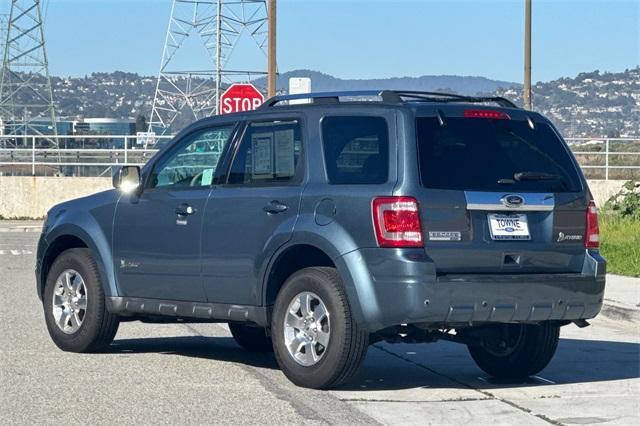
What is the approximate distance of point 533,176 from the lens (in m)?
9.56

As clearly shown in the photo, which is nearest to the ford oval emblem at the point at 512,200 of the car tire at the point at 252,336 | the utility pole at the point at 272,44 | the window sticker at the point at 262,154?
the window sticker at the point at 262,154

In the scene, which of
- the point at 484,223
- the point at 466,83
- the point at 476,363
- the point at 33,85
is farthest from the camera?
the point at 466,83

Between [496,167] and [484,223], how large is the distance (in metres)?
0.48

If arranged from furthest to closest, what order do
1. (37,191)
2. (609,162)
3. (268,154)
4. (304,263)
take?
1. (609,162)
2. (37,191)
3. (268,154)
4. (304,263)

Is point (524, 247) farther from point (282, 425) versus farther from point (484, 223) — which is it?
point (282, 425)

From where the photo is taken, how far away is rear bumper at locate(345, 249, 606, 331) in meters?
8.90

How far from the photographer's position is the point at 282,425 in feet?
26.7

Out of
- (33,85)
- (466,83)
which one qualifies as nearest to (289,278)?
(33,85)

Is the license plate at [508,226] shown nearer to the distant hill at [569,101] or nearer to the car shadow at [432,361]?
the car shadow at [432,361]

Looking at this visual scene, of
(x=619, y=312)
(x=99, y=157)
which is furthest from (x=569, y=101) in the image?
(x=619, y=312)

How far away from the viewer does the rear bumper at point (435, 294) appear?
890cm

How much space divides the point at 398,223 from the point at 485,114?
1.18m

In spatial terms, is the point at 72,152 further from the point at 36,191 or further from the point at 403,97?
the point at 403,97

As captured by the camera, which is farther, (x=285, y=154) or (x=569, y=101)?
(x=569, y=101)
